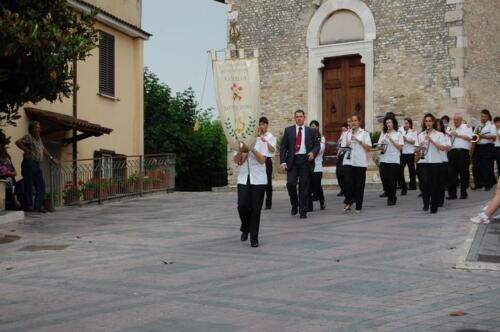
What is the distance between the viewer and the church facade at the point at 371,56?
24.2 meters

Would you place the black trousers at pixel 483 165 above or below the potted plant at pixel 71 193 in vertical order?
above

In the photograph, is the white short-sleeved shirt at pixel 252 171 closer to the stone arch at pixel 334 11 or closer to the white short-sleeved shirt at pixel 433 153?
the white short-sleeved shirt at pixel 433 153

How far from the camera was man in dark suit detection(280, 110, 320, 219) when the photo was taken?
15070 millimetres

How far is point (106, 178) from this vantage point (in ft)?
69.0

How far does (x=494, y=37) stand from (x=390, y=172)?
10355 millimetres

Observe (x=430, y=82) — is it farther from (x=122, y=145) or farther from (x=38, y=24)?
(x=38, y=24)

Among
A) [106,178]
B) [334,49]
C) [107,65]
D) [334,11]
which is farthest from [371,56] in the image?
[106,178]

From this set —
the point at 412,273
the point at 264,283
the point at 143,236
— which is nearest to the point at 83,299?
the point at 264,283

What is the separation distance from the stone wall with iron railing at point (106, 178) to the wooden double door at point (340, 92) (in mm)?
5173

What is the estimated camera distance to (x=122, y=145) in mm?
25312

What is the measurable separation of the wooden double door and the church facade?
1.2 inches

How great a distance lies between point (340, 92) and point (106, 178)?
29.1 ft

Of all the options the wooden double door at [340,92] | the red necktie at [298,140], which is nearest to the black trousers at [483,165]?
the red necktie at [298,140]

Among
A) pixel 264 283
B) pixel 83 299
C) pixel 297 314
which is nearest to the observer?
pixel 297 314
